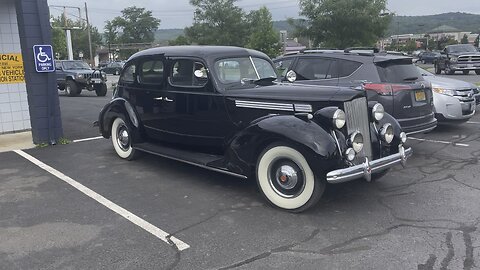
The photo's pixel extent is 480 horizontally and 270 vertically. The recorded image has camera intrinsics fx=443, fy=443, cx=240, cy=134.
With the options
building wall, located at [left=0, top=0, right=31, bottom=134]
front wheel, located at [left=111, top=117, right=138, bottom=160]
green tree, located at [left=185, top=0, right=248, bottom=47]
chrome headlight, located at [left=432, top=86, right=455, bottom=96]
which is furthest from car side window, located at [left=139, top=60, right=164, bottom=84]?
green tree, located at [left=185, top=0, right=248, bottom=47]

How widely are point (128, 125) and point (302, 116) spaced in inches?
125

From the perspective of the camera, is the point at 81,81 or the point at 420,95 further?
the point at 81,81

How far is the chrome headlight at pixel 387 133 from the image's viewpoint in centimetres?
510

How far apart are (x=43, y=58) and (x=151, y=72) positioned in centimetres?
252

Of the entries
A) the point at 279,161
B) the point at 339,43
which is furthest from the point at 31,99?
the point at 339,43

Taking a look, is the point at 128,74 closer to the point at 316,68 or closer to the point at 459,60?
the point at 316,68

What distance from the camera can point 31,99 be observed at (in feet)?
26.4

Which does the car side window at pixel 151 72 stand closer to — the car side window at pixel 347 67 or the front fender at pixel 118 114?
the front fender at pixel 118 114

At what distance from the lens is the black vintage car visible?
15.1 ft

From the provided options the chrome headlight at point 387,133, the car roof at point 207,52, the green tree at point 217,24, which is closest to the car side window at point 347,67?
the car roof at point 207,52

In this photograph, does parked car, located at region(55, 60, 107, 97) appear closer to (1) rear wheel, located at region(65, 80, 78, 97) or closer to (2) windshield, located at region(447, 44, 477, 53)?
(1) rear wheel, located at region(65, 80, 78, 97)

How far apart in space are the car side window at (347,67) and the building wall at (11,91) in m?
6.97

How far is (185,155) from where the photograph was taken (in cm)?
600

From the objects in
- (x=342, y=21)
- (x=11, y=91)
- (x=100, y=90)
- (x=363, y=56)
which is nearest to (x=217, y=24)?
(x=342, y=21)
